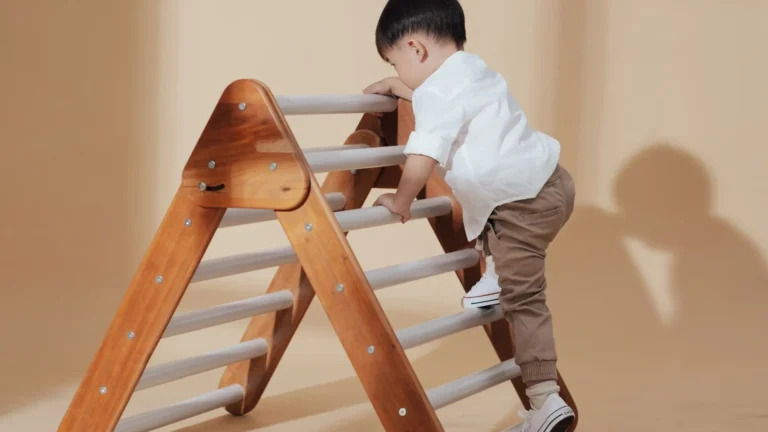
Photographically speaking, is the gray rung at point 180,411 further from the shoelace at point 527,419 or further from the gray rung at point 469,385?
the shoelace at point 527,419

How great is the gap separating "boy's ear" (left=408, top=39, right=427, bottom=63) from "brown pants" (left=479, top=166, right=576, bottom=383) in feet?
1.04

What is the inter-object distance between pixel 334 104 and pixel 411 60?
0.18 meters

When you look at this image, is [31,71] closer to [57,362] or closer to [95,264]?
[95,264]

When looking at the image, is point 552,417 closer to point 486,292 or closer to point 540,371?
point 540,371

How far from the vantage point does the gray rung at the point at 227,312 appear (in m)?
1.89

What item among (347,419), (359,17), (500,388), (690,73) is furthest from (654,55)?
A: (347,419)

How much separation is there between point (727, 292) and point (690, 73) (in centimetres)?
65

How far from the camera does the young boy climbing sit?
6.20 ft

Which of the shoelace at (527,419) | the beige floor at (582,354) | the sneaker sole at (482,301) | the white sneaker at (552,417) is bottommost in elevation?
the beige floor at (582,354)

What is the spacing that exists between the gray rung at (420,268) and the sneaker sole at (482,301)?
0.07 metres

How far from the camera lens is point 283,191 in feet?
5.43

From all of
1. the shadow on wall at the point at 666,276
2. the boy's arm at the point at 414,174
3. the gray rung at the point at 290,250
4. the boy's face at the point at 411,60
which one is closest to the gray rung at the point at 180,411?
the gray rung at the point at 290,250

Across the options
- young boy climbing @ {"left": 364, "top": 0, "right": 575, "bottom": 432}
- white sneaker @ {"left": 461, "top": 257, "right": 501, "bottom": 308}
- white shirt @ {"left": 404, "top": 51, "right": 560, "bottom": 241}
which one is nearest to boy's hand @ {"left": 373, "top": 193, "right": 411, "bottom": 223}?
young boy climbing @ {"left": 364, "top": 0, "right": 575, "bottom": 432}

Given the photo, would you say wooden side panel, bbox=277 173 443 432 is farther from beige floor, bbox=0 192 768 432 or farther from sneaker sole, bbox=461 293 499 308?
beige floor, bbox=0 192 768 432
